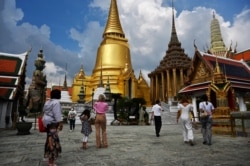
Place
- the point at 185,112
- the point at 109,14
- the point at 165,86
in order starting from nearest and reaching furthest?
1. the point at 185,112
2. the point at 165,86
3. the point at 109,14

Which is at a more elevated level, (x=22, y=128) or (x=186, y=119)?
(x=186, y=119)

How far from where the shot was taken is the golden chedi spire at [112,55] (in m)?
37.9

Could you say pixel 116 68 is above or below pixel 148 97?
above

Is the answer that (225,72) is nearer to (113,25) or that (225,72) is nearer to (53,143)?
(53,143)

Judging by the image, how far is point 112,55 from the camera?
4009 cm

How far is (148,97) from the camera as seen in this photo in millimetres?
40531

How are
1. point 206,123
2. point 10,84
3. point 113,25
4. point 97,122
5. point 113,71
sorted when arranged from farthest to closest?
1. point 113,25
2. point 113,71
3. point 10,84
4. point 206,123
5. point 97,122

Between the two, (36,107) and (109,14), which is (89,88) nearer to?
(109,14)

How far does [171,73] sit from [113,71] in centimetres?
1031

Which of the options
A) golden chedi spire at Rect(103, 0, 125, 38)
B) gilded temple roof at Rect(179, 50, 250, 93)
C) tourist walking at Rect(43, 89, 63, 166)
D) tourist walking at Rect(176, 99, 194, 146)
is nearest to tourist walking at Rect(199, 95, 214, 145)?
tourist walking at Rect(176, 99, 194, 146)

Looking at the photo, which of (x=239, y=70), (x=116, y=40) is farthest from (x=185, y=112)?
(x=116, y=40)

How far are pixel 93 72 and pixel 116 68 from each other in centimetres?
520

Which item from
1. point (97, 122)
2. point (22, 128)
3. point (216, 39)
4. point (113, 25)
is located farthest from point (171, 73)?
point (97, 122)

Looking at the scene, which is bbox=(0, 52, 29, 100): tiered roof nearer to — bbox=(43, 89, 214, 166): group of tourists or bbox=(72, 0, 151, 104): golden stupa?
bbox=(43, 89, 214, 166): group of tourists
